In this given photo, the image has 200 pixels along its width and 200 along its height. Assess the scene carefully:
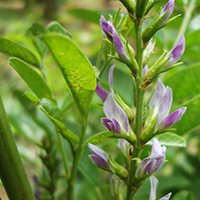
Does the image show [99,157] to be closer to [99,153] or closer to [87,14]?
[99,153]

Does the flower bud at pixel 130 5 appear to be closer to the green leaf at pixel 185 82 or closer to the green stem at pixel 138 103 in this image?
the green stem at pixel 138 103

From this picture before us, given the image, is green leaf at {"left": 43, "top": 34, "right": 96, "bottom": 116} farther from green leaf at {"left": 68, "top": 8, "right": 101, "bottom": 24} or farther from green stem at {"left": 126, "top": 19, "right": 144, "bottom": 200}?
green leaf at {"left": 68, "top": 8, "right": 101, "bottom": 24}

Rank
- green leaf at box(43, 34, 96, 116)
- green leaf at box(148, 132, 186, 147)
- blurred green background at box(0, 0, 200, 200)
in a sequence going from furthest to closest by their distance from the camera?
blurred green background at box(0, 0, 200, 200), green leaf at box(148, 132, 186, 147), green leaf at box(43, 34, 96, 116)

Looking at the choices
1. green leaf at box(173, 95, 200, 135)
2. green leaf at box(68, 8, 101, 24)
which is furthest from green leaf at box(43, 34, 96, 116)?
green leaf at box(68, 8, 101, 24)

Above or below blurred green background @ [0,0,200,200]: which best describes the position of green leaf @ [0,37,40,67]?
above

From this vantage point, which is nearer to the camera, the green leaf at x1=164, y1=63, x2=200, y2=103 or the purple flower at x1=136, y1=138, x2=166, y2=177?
the purple flower at x1=136, y1=138, x2=166, y2=177

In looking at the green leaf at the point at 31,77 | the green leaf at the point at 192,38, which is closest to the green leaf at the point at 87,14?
the green leaf at the point at 192,38

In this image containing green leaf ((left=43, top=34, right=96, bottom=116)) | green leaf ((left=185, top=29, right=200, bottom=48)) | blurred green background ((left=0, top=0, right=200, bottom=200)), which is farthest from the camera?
green leaf ((left=185, top=29, right=200, bottom=48))

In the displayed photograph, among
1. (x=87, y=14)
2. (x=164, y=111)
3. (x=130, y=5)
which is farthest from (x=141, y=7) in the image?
(x=87, y=14)
